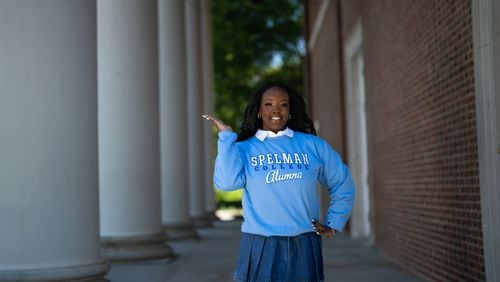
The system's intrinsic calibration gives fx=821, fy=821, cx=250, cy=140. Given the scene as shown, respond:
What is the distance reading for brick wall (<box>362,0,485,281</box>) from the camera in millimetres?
7422

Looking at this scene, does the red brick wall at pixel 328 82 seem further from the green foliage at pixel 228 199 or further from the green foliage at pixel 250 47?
the green foliage at pixel 228 199

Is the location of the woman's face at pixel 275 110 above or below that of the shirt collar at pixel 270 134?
above

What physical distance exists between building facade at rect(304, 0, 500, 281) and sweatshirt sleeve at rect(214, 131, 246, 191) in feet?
9.68

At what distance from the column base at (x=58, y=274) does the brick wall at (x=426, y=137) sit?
10.8ft

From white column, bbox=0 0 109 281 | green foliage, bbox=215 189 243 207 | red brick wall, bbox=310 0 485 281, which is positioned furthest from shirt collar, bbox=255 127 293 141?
green foliage, bbox=215 189 243 207

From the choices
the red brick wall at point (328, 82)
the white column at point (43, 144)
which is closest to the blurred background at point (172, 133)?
the white column at point (43, 144)

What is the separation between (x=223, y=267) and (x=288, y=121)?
666 cm

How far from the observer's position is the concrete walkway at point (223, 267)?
9.59 meters

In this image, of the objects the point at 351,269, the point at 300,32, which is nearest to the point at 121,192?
the point at 351,269

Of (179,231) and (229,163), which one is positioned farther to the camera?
(179,231)

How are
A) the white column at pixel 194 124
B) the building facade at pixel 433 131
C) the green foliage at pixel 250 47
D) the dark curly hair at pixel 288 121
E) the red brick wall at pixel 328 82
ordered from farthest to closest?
the green foliage at pixel 250 47 < the white column at pixel 194 124 < the red brick wall at pixel 328 82 < the building facade at pixel 433 131 < the dark curly hair at pixel 288 121

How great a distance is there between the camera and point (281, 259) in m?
4.34

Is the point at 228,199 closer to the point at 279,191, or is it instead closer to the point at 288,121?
the point at 288,121

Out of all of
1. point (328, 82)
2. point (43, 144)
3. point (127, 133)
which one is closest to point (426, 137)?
point (127, 133)
